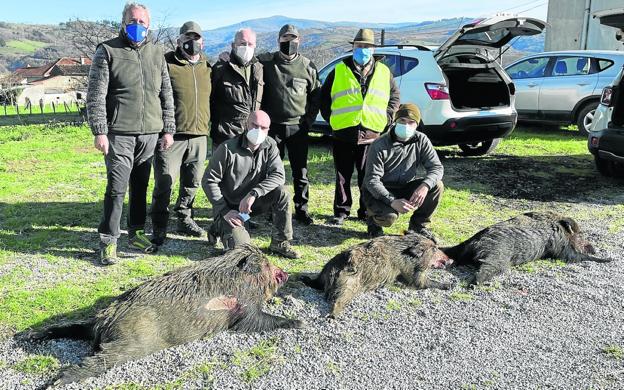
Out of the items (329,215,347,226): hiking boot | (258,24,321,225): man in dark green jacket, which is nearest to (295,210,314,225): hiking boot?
(258,24,321,225): man in dark green jacket

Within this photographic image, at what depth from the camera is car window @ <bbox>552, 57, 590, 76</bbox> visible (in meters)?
12.1

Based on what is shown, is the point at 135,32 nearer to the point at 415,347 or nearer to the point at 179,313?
the point at 179,313

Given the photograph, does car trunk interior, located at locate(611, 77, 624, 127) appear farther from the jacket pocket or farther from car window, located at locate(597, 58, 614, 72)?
the jacket pocket

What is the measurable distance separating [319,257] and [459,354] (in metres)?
2.04

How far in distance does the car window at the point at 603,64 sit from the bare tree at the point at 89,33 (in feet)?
49.4

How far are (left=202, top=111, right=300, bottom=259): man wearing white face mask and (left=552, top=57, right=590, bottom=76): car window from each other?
9.93 m

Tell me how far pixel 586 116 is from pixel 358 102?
8303mm

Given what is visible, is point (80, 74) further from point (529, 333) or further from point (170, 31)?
point (529, 333)

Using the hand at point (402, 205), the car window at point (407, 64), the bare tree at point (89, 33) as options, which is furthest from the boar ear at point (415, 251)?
the bare tree at point (89, 33)

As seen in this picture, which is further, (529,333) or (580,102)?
(580,102)

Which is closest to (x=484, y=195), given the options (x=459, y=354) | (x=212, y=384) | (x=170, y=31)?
(x=459, y=354)

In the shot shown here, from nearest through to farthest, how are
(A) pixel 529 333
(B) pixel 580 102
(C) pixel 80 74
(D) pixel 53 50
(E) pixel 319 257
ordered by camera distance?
(A) pixel 529 333, (E) pixel 319 257, (B) pixel 580 102, (C) pixel 80 74, (D) pixel 53 50

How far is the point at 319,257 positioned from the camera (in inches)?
205

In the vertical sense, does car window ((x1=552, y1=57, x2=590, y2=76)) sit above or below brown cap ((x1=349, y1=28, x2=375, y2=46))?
below
